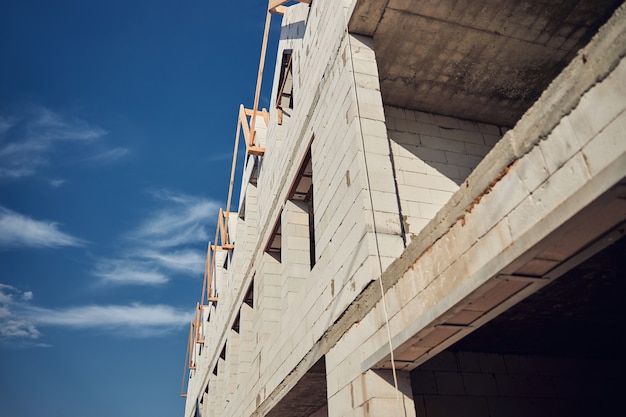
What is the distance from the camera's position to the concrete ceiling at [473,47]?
24.5 ft

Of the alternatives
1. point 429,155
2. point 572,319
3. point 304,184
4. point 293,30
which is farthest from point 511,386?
point 293,30

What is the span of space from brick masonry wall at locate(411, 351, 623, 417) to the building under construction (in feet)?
0.09

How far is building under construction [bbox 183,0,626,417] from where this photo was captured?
3082 mm

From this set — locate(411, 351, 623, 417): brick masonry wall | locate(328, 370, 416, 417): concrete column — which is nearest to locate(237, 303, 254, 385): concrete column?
locate(411, 351, 623, 417): brick masonry wall

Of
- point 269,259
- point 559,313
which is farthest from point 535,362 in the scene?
point 269,259

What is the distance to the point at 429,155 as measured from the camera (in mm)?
8852

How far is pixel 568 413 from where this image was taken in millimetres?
7398

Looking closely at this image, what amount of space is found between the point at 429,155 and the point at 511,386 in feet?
14.3

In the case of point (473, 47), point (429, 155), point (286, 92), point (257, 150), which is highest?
point (257, 150)

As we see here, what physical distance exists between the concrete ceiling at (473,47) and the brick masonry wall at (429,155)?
0.95 ft

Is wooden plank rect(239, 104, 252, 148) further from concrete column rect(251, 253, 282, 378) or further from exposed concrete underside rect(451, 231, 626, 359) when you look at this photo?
exposed concrete underside rect(451, 231, 626, 359)

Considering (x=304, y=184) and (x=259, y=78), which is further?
(x=259, y=78)

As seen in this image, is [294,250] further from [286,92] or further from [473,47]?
[473,47]

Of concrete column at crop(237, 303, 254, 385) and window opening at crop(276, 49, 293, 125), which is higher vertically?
window opening at crop(276, 49, 293, 125)
